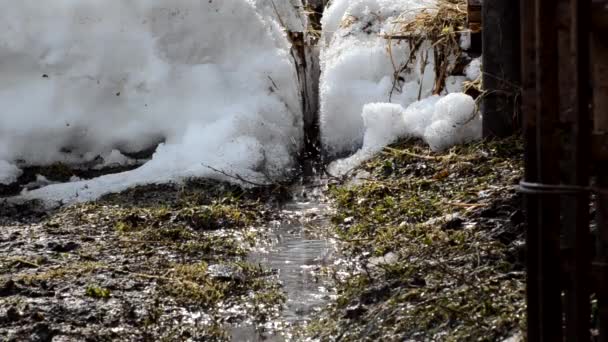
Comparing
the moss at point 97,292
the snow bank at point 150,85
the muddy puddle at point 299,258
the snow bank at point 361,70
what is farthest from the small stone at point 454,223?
A: the snow bank at point 361,70

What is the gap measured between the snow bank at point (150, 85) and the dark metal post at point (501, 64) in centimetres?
200

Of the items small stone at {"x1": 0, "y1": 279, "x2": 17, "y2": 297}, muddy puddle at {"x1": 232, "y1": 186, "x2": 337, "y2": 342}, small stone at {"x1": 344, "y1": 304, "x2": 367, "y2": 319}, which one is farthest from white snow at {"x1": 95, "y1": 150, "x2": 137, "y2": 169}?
small stone at {"x1": 344, "y1": 304, "x2": 367, "y2": 319}

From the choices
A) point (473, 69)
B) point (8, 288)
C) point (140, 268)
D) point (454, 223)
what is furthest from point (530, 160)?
point (473, 69)

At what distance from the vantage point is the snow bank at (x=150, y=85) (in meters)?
8.67

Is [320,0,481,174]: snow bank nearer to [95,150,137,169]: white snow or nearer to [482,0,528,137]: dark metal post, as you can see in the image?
[482,0,528,137]: dark metal post

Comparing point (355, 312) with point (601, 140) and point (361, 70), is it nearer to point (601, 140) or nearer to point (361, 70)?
point (601, 140)

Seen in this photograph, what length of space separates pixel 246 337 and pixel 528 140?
1.97m

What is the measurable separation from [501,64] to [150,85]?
11.1ft

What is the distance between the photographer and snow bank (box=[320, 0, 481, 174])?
7.98 meters

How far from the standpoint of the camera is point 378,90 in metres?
9.13

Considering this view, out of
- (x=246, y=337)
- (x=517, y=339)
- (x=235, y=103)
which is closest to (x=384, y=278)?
(x=246, y=337)

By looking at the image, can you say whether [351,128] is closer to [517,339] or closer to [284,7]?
[284,7]

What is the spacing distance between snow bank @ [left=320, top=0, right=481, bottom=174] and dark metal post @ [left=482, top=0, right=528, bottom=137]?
0.42m

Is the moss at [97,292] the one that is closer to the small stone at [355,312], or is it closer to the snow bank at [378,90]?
the small stone at [355,312]
